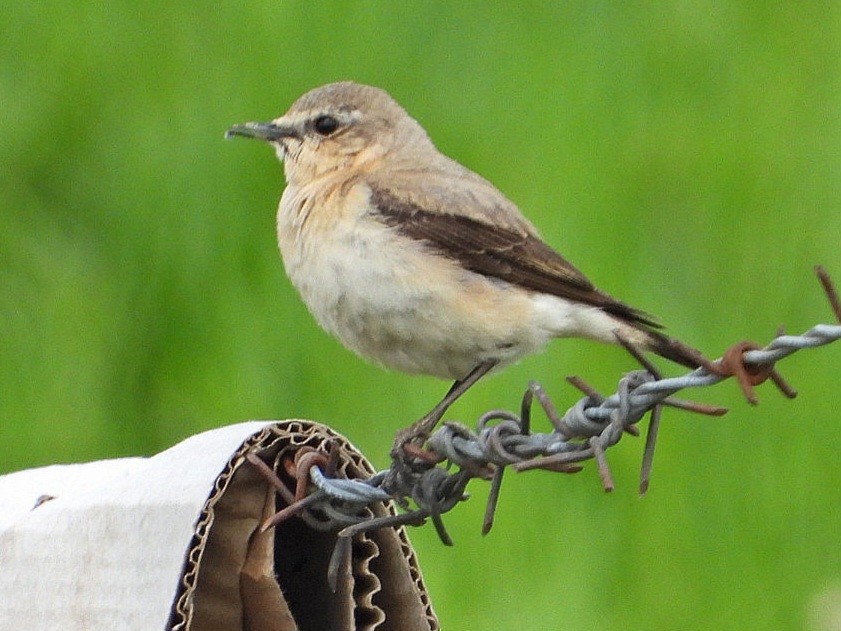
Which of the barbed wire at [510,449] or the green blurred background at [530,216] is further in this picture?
the green blurred background at [530,216]

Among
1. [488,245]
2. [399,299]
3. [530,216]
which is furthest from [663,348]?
[530,216]

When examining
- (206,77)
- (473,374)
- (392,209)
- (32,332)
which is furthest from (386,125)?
(32,332)

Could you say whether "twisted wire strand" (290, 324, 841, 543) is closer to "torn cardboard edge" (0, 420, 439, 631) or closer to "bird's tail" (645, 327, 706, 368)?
"torn cardboard edge" (0, 420, 439, 631)

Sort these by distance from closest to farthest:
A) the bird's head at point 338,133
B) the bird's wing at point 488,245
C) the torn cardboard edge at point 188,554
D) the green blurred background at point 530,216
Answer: the torn cardboard edge at point 188,554 → the bird's wing at point 488,245 → the bird's head at point 338,133 → the green blurred background at point 530,216

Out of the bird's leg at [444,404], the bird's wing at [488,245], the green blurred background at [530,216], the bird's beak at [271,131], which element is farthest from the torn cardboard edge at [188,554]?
the green blurred background at [530,216]

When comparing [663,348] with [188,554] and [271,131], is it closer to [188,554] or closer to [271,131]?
[271,131]

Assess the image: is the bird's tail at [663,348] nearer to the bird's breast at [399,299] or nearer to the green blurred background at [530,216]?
the bird's breast at [399,299]

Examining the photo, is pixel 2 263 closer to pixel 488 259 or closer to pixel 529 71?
pixel 529 71
